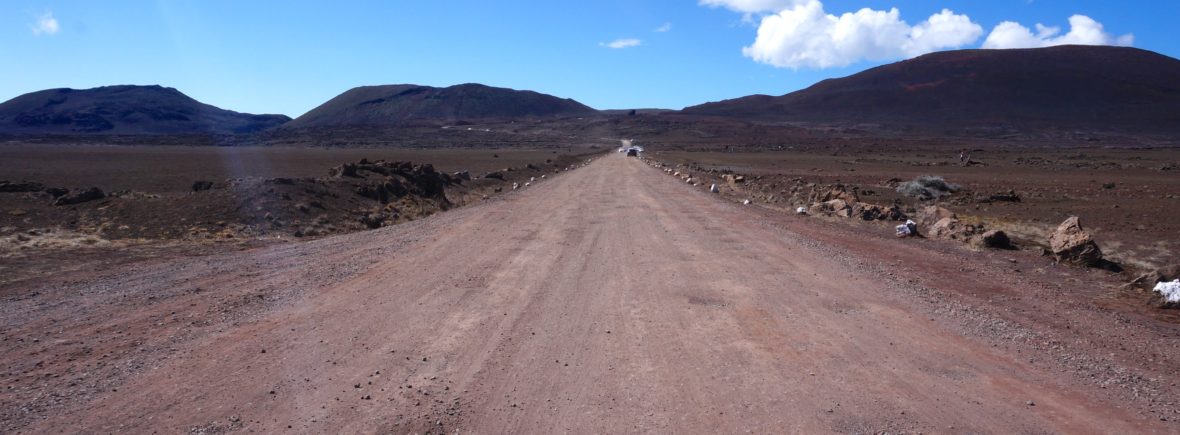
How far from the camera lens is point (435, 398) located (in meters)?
5.38

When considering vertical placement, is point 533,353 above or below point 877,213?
above

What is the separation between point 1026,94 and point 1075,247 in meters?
179

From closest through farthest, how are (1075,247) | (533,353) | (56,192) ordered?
1. (533,353)
2. (1075,247)
3. (56,192)

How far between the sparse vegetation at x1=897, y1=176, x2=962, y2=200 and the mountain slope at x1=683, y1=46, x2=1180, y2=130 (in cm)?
12742

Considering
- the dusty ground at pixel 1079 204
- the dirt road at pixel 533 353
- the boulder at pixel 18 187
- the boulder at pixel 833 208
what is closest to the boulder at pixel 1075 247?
the dusty ground at pixel 1079 204

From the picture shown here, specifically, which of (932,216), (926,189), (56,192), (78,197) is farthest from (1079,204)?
(56,192)

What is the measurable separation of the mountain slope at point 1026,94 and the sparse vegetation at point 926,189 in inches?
5017

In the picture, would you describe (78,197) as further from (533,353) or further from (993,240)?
(993,240)

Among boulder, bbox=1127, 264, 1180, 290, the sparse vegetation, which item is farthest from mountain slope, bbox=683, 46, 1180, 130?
boulder, bbox=1127, 264, 1180, 290

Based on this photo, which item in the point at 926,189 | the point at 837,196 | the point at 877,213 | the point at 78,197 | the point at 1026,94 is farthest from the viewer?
the point at 1026,94

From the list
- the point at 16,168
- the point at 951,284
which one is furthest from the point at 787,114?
the point at 951,284

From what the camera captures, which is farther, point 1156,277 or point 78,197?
point 78,197

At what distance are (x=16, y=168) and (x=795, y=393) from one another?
56.7m

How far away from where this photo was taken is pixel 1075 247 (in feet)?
38.2
